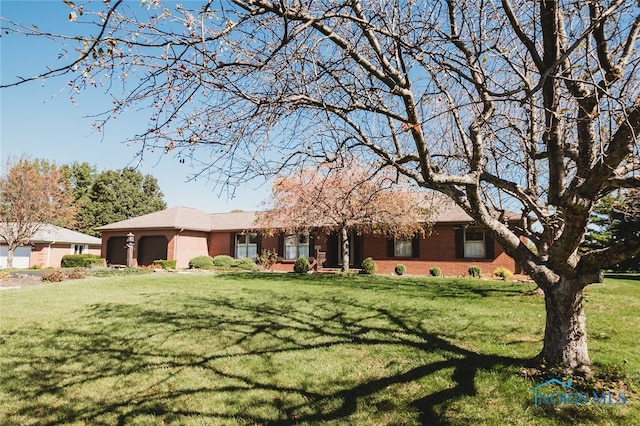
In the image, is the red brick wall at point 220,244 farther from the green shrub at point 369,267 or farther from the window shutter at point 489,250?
the window shutter at point 489,250

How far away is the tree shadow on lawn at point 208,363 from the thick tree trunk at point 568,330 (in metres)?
0.56

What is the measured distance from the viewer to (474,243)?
20.7 metres

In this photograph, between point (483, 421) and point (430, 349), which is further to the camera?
point (430, 349)

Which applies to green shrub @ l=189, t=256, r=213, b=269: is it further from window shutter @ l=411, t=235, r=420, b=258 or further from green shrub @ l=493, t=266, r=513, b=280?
green shrub @ l=493, t=266, r=513, b=280

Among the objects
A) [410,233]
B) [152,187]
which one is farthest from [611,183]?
[152,187]

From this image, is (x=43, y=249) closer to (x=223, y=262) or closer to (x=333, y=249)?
(x=223, y=262)

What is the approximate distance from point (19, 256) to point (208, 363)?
3748 cm

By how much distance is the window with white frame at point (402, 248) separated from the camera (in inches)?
877

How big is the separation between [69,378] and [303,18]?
18.5 ft

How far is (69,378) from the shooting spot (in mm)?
5242

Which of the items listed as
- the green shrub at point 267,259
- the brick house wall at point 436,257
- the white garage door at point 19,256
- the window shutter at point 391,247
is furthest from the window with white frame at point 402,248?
the white garage door at point 19,256

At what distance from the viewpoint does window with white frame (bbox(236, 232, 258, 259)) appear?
27203mm

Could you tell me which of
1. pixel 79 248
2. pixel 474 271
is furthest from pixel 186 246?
pixel 474 271

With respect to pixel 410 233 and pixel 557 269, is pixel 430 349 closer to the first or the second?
pixel 557 269
